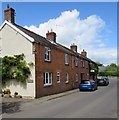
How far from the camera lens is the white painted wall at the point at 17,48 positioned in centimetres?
2080

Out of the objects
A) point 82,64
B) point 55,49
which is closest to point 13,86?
point 55,49

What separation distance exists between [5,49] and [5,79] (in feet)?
9.50

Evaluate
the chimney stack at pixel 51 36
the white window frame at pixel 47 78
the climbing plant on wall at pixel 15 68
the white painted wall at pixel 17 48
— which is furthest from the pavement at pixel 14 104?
the chimney stack at pixel 51 36

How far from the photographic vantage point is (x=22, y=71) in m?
21.0

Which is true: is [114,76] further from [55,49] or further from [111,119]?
[111,119]

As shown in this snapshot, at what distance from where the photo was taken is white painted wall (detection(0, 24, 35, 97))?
20.8 m

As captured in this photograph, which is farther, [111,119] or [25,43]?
[25,43]

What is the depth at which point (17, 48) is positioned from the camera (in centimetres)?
2195

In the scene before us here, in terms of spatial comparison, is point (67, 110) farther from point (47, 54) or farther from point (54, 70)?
point (54, 70)

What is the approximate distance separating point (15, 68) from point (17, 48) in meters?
1.87

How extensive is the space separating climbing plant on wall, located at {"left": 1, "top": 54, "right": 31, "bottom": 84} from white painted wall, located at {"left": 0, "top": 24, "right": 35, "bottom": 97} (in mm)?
447

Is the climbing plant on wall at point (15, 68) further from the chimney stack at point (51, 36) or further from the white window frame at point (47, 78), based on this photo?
the chimney stack at point (51, 36)

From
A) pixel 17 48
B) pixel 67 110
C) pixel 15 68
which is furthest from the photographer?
pixel 17 48

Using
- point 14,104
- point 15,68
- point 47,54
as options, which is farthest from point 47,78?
point 14,104
